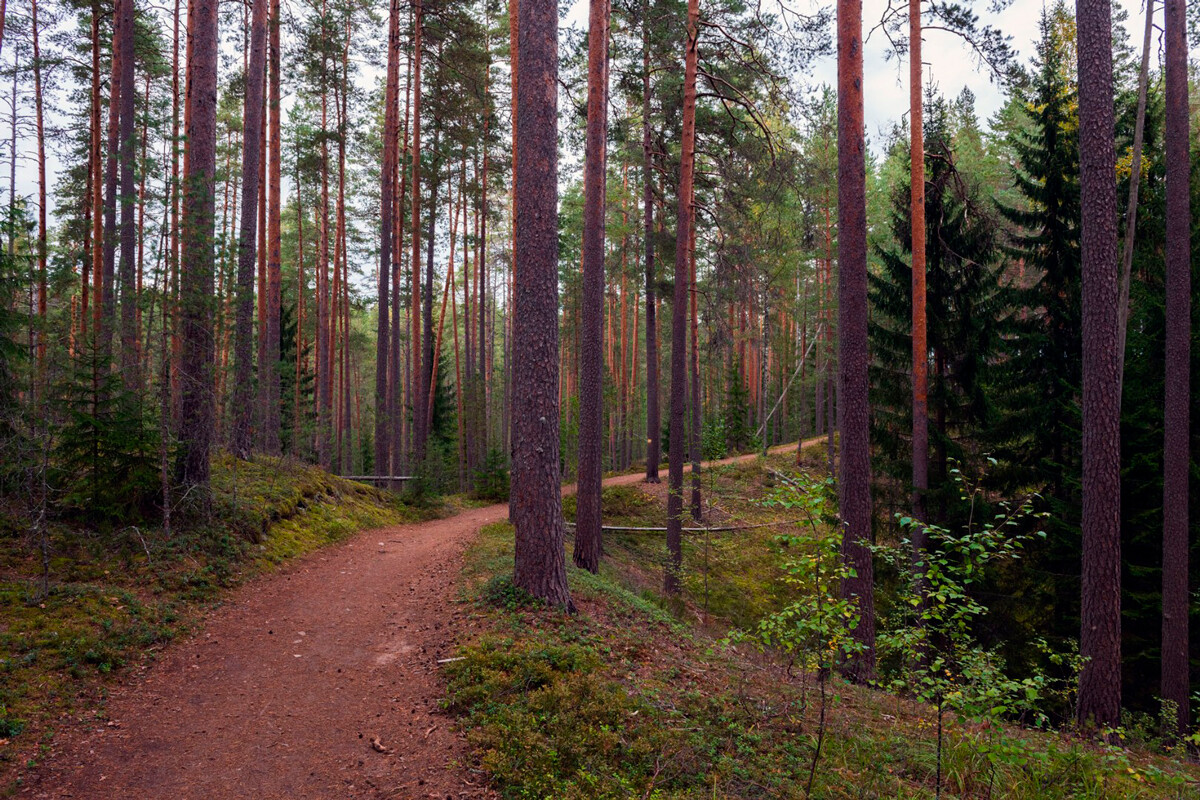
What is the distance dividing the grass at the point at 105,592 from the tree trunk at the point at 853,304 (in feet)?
25.7

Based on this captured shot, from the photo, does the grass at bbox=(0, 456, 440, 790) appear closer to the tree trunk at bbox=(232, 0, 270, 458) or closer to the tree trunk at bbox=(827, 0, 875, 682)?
the tree trunk at bbox=(232, 0, 270, 458)

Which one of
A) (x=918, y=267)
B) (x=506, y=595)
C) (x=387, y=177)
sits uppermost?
(x=387, y=177)

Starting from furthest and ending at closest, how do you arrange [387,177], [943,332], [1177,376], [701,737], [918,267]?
[387,177]
[943,332]
[918,267]
[1177,376]
[701,737]

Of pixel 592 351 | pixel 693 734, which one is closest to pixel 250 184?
pixel 592 351

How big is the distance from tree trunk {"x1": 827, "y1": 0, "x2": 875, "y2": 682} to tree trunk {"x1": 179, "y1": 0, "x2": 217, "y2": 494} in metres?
8.37

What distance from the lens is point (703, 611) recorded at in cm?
1372

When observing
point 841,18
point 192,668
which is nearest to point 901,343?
point 841,18

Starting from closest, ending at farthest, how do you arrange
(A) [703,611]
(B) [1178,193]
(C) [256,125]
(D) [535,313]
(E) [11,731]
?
(E) [11,731]
(D) [535,313]
(B) [1178,193]
(C) [256,125]
(A) [703,611]

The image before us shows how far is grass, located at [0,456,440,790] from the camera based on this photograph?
4.36 metres

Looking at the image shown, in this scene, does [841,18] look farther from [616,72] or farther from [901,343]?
[616,72]

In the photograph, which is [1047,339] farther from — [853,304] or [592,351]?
[592,351]

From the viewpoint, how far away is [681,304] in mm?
11602

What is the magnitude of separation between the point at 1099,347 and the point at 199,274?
465 inches

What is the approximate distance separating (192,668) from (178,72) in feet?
61.8
